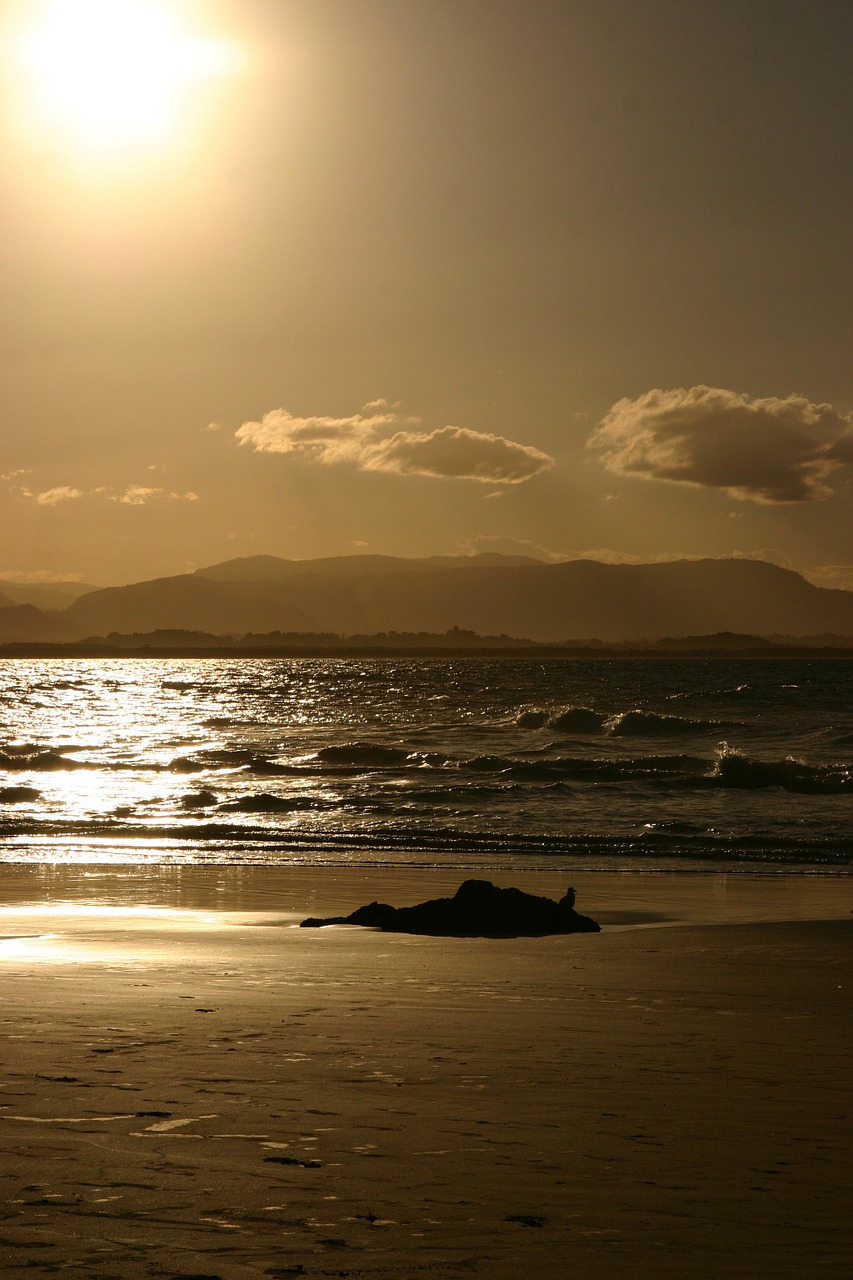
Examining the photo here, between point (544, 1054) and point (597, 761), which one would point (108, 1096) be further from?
point (597, 761)

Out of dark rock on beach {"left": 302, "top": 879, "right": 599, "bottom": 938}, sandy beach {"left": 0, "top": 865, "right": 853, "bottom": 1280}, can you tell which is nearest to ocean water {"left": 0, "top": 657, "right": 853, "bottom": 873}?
dark rock on beach {"left": 302, "top": 879, "right": 599, "bottom": 938}

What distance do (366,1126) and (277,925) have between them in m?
8.21

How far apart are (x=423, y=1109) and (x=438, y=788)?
90.0 feet

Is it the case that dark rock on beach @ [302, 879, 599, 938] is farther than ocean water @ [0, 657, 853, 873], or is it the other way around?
ocean water @ [0, 657, 853, 873]

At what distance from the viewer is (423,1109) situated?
21.2ft

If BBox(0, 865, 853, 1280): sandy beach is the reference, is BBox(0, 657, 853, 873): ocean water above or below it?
below

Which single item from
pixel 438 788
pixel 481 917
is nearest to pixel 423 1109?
pixel 481 917

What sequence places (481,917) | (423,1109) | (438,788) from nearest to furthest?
(423,1109) < (481,917) < (438,788)

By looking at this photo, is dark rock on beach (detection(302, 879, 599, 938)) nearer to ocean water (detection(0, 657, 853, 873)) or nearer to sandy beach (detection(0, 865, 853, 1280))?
sandy beach (detection(0, 865, 853, 1280))

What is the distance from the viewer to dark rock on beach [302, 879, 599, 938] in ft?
44.7

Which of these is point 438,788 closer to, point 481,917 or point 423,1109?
point 481,917

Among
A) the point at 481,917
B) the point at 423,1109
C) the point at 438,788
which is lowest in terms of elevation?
the point at 438,788

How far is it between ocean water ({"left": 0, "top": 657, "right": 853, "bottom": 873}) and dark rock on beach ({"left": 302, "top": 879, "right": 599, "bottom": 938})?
7504 millimetres

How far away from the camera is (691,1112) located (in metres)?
6.52
